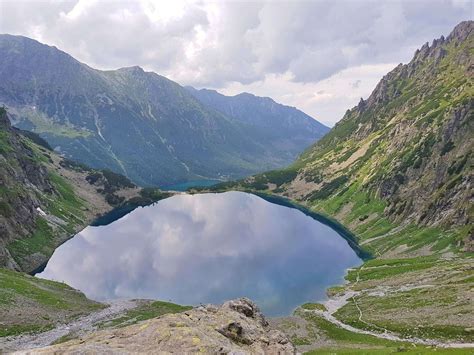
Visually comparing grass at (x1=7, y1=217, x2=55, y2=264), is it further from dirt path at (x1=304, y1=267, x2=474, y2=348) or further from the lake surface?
dirt path at (x1=304, y1=267, x2=474, y2=348)

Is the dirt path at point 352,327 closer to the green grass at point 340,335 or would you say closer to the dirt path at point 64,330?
the green grass at point 340,335

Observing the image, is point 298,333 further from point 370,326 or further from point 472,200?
point 472,200

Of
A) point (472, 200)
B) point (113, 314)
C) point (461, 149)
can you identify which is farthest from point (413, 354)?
point (461, 149)

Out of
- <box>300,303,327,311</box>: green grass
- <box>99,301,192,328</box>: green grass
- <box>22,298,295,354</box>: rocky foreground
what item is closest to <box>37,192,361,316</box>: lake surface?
<box>300,303,327,311</box>: green grass

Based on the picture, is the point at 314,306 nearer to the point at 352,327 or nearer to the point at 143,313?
the point at 352,327

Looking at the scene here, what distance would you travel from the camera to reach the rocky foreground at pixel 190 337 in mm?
25234

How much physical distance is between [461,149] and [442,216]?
49030mm

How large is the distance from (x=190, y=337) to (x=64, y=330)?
58201mm

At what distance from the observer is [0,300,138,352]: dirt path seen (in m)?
63.4

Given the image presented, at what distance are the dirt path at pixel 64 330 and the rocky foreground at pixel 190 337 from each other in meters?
41.6

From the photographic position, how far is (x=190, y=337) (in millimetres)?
26594

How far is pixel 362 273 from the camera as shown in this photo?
137 metres

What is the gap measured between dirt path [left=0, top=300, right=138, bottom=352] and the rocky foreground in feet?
136

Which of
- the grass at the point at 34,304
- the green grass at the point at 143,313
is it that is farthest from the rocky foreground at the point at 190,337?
the green grass at the point at 143,313
